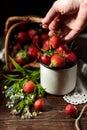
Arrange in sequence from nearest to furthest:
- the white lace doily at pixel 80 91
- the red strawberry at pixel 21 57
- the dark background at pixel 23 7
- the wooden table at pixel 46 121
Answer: the wooden table at pixel 46 121 < the white lace doily at pixel 80 91 < the red strawberry at pixel 21 57 < the dark background at pixel 23 7

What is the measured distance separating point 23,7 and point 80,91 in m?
0.53

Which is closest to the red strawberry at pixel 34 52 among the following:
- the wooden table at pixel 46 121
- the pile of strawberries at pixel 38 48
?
the pile of strawberries at pixel 38 48

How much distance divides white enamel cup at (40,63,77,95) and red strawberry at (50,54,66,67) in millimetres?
16

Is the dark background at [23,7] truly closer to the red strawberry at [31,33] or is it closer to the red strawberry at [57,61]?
the red strawberry at [31,33]

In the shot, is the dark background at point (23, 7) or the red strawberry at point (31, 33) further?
the dark background at point (23, 7)

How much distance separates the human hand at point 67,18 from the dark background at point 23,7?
0.34 metres

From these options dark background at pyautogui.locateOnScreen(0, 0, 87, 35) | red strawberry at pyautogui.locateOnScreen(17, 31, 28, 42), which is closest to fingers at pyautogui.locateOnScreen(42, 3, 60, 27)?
red strawberry at pyautogui.locateOnScreen(17, 31, 28, 42)

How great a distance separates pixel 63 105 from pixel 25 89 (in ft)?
0.43

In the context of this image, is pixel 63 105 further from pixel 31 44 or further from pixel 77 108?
pixel 31 44

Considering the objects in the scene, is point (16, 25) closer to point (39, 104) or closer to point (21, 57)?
point (21, 57)

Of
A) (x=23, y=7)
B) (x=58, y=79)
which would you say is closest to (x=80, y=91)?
(x=58, y=79)

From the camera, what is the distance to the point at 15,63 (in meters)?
1.02

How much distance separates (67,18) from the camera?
3.21ft

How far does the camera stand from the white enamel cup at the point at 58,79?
90 cm
